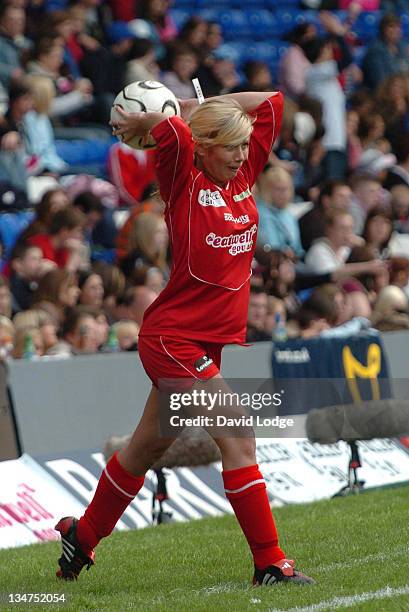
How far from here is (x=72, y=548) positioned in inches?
267

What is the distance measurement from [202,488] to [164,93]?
3.57 m

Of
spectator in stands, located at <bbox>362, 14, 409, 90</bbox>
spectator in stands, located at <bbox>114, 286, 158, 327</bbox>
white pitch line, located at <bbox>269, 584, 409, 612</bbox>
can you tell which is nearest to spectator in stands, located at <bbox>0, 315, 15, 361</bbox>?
spectator in stands, located at <bbox>114, 286, 158, 327</bbox>

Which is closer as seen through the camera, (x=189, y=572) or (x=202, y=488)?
(x=189, y=572)

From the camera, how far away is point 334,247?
15008 mm

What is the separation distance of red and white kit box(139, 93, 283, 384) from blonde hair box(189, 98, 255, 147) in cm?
10

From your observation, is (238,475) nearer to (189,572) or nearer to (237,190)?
(189,572)

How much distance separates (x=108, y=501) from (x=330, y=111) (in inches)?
471

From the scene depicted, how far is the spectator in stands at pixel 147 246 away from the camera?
13.3 m

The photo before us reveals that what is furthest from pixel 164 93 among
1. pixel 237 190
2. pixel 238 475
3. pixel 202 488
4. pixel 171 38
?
→ pixel 171 38

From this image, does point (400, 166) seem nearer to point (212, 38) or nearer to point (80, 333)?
point (212, 38)

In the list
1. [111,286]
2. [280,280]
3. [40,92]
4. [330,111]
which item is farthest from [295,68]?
[111,286]

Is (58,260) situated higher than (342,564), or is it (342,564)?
(342,564)

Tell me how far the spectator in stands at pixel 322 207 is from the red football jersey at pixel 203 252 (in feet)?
28.4

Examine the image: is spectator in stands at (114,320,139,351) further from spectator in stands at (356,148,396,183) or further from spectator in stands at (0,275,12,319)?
spectator in stands at (356,148,396,183)
